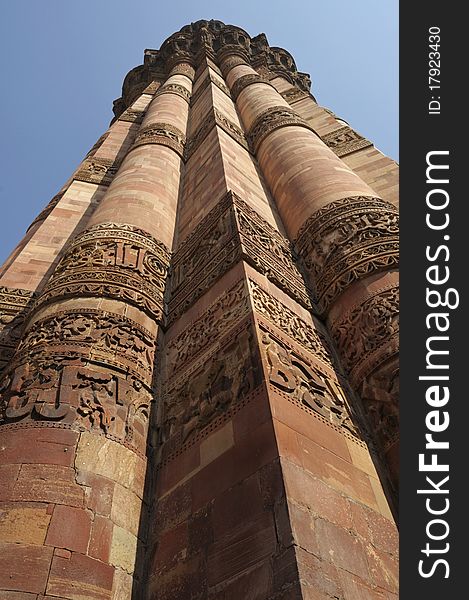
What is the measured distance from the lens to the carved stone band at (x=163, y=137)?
9.95 meters

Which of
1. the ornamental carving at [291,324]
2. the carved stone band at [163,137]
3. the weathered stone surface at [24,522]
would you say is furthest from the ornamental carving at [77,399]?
the carved stone band at [163,137]

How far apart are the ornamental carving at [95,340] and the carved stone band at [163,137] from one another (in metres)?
6.18

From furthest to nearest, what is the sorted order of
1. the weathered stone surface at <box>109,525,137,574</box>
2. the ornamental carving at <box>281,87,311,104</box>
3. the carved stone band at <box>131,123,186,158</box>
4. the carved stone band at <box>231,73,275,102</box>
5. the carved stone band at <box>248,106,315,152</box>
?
the ornamental carving at <box>281,87,311,104</box> < the carved stone band at <box>231,73,275,102</box> < the carved stone band at <box>131,123,186,158</box> < the carved stone band at <box>248,106,315,152</box> < the weathered stone surface at <box>109,525,137,574</box>

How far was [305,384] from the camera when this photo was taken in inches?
142

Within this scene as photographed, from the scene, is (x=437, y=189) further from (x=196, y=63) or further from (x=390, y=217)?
(x=196, y=63)

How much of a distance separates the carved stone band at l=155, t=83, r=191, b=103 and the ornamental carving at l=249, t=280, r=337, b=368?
11.5 metres

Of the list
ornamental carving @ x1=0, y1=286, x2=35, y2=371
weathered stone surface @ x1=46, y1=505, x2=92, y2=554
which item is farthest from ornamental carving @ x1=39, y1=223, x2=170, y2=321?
weathered stone surface @ x1=46, y1=505, x2=92, y2=554

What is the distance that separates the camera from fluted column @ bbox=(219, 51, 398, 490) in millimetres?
3936

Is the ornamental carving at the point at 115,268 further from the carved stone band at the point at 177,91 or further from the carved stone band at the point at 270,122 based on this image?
the carved stone band at the point at 177,91

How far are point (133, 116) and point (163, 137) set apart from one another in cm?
574

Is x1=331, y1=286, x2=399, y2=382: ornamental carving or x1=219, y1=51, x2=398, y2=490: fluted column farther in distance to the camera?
x1=331, y1=286, x2=399, y2=382: ornamental carving

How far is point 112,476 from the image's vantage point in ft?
10.4

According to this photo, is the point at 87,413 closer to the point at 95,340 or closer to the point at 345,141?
the point at 95,340

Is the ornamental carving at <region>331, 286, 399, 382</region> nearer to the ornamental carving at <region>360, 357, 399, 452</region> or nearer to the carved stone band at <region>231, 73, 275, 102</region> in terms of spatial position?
the ornamental carving at <region>360, 357, 399, 452</region>
